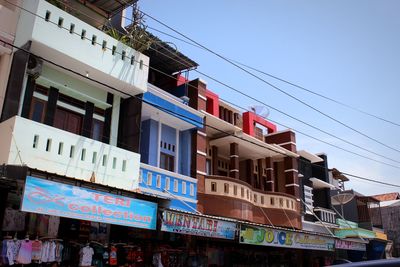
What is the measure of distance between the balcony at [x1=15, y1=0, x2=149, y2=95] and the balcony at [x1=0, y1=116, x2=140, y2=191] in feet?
8.29

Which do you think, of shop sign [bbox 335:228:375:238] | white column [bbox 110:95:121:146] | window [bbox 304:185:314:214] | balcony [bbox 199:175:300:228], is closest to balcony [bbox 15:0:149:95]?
white column [bbox 110:95:121:146]

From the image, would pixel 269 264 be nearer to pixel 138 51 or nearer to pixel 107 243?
pixel 107 243

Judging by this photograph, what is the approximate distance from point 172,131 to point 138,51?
404cm

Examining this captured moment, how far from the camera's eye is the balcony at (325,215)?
2643 cm

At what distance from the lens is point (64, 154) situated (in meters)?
12.5

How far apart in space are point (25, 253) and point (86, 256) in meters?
1.97

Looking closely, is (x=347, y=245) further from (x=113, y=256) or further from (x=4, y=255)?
(x=4, y=255)

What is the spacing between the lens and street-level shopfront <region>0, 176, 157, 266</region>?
10117 millimetres

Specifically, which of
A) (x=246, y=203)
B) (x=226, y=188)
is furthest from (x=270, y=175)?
(x=226, y=188)

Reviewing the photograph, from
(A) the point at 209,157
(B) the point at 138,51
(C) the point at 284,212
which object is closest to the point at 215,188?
(A) the point at 209,157

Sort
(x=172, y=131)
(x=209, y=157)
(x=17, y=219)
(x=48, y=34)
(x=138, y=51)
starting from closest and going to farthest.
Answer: (x=17, y=219), (x=48, y=34), (x=138, y=51), (x=172, y=131), (x=209, y=157)

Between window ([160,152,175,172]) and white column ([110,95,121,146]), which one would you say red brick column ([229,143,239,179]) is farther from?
white column ([110,95,121,146])

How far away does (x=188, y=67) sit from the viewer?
19.9 m

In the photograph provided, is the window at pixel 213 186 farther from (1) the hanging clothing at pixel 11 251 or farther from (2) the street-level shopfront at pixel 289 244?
(1) the hanging clothing at pixel 11 251
